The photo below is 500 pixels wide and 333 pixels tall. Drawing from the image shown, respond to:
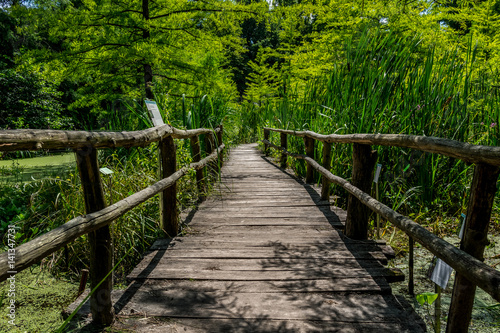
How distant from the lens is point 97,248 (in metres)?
1.47

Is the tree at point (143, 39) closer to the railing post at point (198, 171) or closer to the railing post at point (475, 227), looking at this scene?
the railing post at point (198, 171)

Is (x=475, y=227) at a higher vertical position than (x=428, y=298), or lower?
higher

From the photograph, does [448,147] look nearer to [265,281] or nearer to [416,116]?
[265,281]

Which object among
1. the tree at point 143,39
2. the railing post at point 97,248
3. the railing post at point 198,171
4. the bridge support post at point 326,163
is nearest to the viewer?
the railing post at point 97,248

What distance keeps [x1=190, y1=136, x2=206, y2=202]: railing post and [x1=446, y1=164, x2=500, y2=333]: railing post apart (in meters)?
2.94

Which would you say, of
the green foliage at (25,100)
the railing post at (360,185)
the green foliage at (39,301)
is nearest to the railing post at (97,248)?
the green foliage at (39,301)

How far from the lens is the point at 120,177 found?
10.5ft

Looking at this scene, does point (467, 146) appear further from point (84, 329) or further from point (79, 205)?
point (79, 205)

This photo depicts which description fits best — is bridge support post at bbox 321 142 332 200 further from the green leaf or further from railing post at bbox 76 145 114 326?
railing post at bbox 76 145 114 326

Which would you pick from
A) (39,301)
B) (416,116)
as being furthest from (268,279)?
(416,116)

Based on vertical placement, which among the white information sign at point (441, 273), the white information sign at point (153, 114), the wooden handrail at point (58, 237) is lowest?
the white information sign at point (441, 273)

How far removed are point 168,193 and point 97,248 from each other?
109cm

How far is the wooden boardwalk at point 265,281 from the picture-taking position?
1.53 meters

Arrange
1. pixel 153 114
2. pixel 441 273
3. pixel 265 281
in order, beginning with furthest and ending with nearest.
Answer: pixel 153 114 < pixel 265 281 < pixel 441 273
